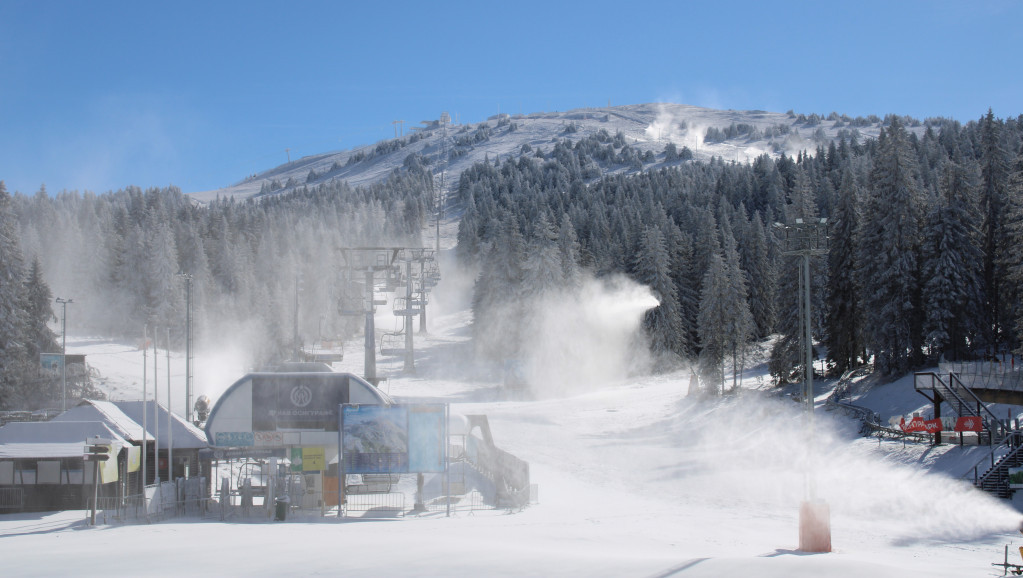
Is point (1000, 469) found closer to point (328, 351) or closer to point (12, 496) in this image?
point (12, 496)

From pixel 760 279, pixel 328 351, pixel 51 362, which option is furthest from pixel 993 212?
pixel 328 351

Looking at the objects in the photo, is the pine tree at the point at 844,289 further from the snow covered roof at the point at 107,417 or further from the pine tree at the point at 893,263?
the snow covered roof at the point at 107,417

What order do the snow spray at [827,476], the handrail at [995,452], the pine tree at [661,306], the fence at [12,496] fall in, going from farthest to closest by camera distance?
the pine tree at [661,306] < the handrail at [995,452] < the fence at [12,496] < the snow spray at [827,476]

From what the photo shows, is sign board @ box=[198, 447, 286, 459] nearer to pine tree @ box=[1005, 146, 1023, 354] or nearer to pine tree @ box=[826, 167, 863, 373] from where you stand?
pine tree @ box=[1005, 146, 1023, 354]

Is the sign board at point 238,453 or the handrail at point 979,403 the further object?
the handrail at point 979,403

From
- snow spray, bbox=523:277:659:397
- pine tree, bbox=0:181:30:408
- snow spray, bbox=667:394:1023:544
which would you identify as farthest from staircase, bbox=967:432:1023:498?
pine tree, bbox=0:181:30:408

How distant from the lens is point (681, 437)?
37.5m

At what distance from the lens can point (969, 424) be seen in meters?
27.1

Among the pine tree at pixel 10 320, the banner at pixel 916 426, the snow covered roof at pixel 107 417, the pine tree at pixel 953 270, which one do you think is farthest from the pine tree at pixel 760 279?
the pine tree at pixel 10 320

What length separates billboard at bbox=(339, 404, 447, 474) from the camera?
23078 mm

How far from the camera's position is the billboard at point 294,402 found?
25.1 metres

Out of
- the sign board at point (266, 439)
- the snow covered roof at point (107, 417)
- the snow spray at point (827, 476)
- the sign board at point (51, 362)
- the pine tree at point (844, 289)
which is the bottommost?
the snow spray at point (827, 476)

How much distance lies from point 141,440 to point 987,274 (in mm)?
40780

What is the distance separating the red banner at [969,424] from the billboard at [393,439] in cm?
1839
